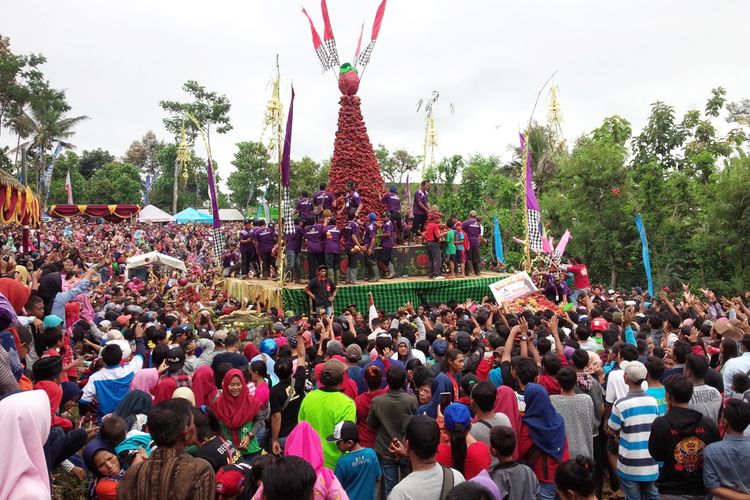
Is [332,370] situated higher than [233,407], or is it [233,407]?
[332,370]

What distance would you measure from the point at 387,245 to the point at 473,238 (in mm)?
2516

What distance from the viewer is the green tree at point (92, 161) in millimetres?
71312

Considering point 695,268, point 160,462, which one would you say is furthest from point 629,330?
point 695,268

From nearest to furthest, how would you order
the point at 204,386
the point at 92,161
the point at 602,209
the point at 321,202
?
the point at 204,386
the point at 321,202
the point at 602,209
the point at 92,161

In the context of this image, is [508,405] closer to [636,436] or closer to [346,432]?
[636,436]

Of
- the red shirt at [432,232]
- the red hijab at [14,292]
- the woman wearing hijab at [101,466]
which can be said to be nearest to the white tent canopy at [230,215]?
the red shirt at [432,232]

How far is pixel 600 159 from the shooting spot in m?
21.0

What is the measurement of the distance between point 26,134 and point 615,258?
41.9 m

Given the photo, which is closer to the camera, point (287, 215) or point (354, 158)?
point (287, 215)

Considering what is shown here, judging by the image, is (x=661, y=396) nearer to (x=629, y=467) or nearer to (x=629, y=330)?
(x=629, y=467)

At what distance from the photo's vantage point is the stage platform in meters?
14.5

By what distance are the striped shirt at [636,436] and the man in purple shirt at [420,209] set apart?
12234mm

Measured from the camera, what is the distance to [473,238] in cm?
1667

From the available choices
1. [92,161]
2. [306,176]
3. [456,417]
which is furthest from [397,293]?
[92,161]
